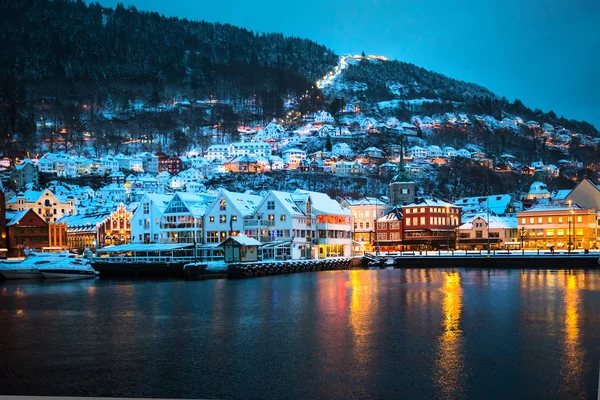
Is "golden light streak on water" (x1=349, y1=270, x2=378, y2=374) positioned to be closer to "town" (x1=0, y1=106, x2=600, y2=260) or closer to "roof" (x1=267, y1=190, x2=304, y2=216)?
"town" (x1=0, y1=106, x2=600, y2=260)

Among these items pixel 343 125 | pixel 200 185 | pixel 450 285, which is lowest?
pixel 450 285

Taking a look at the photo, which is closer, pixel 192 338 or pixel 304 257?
pixel 192 338

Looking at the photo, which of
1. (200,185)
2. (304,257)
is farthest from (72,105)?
(304,257)

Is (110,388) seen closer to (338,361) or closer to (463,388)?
(338,361)

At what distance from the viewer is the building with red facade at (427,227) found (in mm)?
63594

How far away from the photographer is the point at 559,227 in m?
56.4

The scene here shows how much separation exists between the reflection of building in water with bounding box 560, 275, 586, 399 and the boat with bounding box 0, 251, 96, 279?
3200 centimetres

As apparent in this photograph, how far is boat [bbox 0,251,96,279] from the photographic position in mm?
40656

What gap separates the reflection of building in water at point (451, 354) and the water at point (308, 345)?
0.12 feet

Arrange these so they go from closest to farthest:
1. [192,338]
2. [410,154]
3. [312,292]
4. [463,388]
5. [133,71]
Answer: [463,388] < [192,338] < [312,292] < [410,154] < [133,71]

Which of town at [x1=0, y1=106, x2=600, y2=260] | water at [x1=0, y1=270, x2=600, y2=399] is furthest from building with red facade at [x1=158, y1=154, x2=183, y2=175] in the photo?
water at [x1=0, y1=270, x2=600, y2=399]

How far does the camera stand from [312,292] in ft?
89.9

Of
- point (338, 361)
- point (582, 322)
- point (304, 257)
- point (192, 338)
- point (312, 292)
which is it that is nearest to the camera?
point (338, 361)

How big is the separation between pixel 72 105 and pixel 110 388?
14911 centimetres
